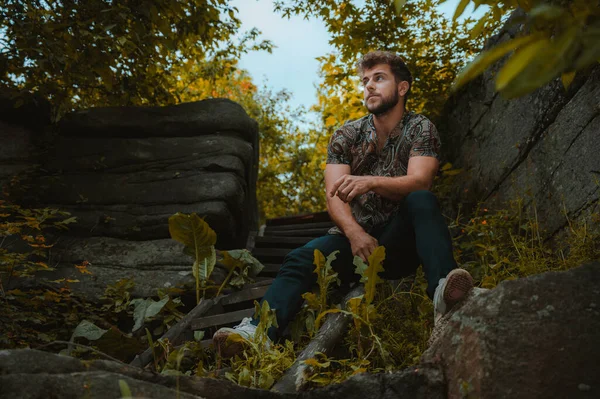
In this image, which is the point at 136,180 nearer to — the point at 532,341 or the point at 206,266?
the point at 206,266

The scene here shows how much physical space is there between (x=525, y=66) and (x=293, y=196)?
1140 cm

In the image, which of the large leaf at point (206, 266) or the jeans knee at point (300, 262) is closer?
the jeans knee at point (300, 262)

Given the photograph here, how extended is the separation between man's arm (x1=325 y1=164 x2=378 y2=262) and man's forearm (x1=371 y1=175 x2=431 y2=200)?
23 cm

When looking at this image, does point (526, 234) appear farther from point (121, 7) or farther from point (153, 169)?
point (121, 7)

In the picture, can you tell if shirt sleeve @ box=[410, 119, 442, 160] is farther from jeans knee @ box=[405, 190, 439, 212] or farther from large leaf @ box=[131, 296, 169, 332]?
large leaf @ box=[131, 296, 169, 332]

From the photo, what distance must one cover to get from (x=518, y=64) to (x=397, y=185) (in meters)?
2.19

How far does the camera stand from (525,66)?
848mm

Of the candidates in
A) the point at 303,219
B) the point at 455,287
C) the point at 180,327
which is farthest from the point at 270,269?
the point at 455,287

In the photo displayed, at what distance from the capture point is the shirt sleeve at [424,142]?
3.19 meters

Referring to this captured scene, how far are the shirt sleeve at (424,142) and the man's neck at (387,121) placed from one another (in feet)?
0.66

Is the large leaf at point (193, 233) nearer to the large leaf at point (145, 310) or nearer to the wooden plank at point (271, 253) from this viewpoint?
the large leaf at point (145, 310)

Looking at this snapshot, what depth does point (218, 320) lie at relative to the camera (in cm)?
344

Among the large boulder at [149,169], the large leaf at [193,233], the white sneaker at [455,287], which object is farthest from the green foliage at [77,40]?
the white sneaker at [455,287]

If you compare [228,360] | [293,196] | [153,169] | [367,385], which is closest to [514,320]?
[367,385]
